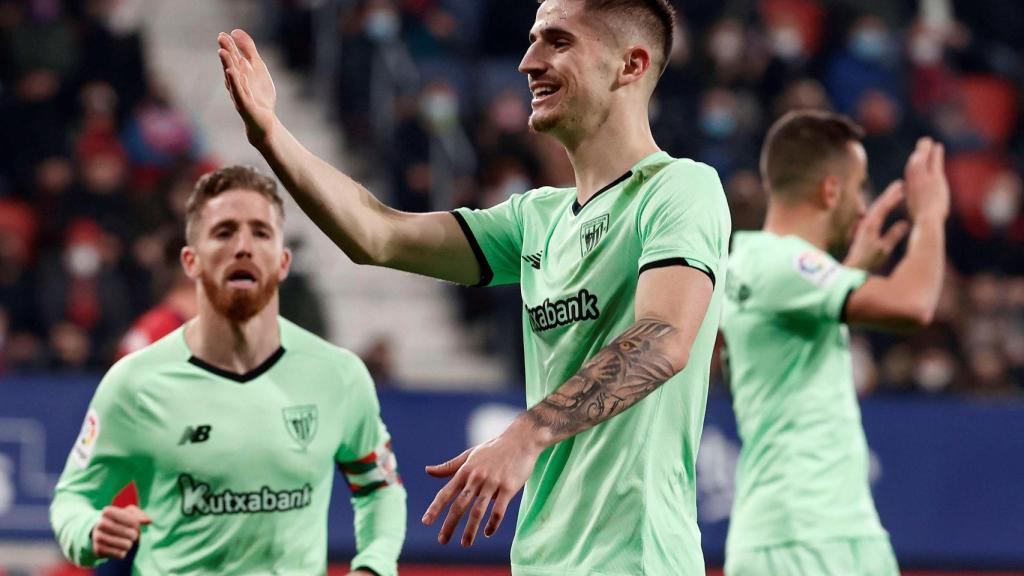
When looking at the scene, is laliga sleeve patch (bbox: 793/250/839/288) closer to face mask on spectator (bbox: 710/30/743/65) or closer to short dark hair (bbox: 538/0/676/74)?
short dark hair (bbox: 538/0/676/74)

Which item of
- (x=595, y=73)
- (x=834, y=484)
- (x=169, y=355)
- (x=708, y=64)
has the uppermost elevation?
(x=708, y=64)

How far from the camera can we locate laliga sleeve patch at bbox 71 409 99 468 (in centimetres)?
494

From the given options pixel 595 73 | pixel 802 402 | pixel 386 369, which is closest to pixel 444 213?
pixel 595 73

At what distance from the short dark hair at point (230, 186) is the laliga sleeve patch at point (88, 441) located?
26.8 inches

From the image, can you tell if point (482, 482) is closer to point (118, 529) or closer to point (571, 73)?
point (571, 73)

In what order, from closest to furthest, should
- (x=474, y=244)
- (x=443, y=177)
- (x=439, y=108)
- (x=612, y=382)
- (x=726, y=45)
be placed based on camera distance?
(x=612, y=382) → (x=474, y=244) → (x=443, y=177) → (x=439, y=108) → (x=726, y=45)

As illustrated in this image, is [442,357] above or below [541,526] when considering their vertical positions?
above

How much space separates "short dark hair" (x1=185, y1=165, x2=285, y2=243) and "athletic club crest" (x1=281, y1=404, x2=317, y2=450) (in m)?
0.66

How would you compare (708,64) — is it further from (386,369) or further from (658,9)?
(658,9)

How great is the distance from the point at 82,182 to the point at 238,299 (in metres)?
7.71

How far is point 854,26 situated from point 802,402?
11885 millimetres

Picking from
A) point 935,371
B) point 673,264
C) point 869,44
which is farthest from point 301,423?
point 869,44

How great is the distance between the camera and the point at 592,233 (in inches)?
143

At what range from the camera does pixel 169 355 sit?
16.7 ft
